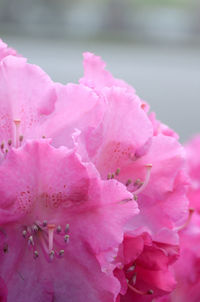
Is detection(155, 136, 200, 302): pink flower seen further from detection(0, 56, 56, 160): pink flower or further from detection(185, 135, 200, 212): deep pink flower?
detection(0, 56, 56, 160): pink flower

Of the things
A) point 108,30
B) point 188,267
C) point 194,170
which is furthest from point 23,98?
point 108,30

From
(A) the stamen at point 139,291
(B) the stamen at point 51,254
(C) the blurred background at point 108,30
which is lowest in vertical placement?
(A) the stamen at point 139,291

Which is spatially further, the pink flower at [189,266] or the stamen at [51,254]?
the pink flower at [189,266]

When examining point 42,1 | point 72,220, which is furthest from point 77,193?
point 42,1

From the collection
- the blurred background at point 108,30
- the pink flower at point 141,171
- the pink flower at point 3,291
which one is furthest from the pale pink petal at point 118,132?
the blurred background at point 108,30

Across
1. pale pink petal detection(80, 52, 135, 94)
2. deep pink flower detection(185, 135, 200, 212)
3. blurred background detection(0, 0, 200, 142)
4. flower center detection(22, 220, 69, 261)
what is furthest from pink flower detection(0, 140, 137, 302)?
blurred background detection(0, 0, 200, 142)

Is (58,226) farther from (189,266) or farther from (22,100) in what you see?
(189,266)

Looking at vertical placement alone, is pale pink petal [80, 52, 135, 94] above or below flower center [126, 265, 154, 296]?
above

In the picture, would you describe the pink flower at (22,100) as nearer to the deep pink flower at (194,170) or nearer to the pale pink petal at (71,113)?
the pale pink petal at (71,113)
